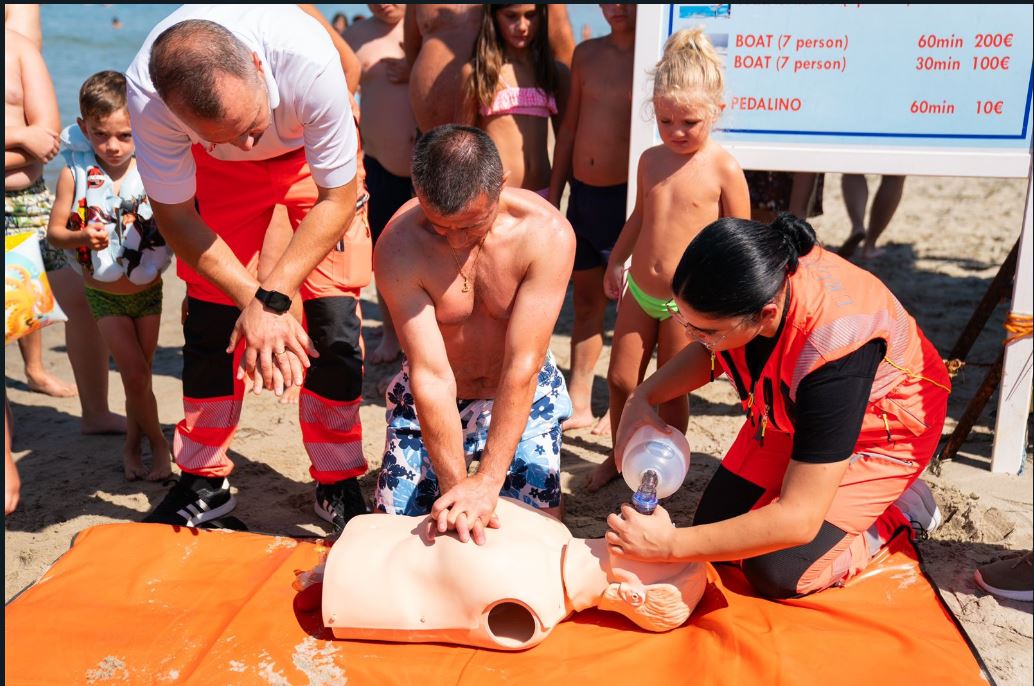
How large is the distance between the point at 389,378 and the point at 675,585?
268 centimetres

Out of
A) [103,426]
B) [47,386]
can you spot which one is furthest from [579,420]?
[47,386]

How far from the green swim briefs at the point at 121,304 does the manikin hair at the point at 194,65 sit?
1.28m

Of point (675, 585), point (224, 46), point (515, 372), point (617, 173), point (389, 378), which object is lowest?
point (389, 378)

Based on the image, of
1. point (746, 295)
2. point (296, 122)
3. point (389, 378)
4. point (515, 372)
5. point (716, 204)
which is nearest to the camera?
point (746, 295)

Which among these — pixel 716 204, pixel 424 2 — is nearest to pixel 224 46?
pixel 716 204

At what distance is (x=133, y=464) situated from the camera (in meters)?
3.70

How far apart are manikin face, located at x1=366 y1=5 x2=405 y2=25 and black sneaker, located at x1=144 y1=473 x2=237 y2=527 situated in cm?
294

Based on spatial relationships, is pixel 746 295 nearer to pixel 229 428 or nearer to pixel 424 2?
pixel 229 428

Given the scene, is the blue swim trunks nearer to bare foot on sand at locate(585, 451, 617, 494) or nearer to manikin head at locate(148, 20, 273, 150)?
bare foot on sand at locate(585, 451, 617, 494)

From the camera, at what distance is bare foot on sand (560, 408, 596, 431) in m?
4.17

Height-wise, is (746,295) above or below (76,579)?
above

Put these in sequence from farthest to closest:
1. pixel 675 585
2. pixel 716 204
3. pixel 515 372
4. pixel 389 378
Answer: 1. pixel 389 378
2. pixel 716 204
3. pixel 515 372
4. pixel 675 585

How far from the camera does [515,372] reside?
101 inches

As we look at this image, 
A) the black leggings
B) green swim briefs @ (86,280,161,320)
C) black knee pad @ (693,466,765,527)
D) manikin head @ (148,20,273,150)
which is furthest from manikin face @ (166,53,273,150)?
the black leggings
